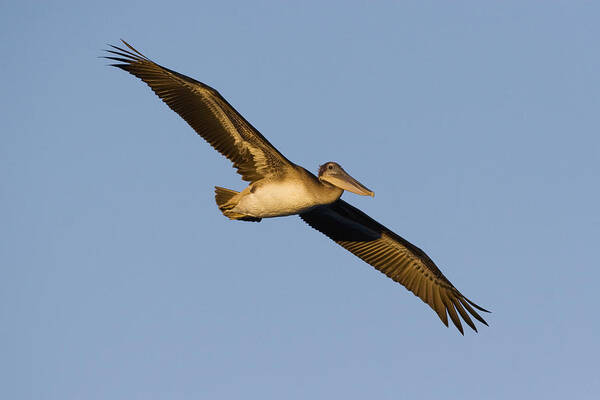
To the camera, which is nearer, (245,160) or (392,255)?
(245,160)

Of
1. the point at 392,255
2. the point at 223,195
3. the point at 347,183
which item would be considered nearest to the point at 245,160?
the point at 223,195

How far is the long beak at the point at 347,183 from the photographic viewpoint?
38.8 ft

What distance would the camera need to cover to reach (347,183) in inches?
467

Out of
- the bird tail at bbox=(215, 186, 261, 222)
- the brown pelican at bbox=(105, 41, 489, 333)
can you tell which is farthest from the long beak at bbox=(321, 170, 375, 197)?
the bird tail at bbox=(215, 186, 261, 222)

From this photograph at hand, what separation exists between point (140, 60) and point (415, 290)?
609 cm

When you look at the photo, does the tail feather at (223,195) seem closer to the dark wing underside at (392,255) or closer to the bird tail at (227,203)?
the bird tail at (227,203)

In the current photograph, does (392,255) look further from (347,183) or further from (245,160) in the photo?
(245,160)

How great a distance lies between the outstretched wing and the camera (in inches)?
469

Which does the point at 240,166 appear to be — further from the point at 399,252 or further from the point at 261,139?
the point at 399,252

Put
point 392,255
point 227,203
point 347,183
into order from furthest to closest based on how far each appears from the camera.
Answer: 1. point 392,255
2. point 227,203
3. point 347,183

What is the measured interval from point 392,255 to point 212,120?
422cm

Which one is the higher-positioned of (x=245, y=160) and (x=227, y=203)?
(x=245, y=160)

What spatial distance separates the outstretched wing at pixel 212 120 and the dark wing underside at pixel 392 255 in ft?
6.75

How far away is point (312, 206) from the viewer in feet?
39.4
